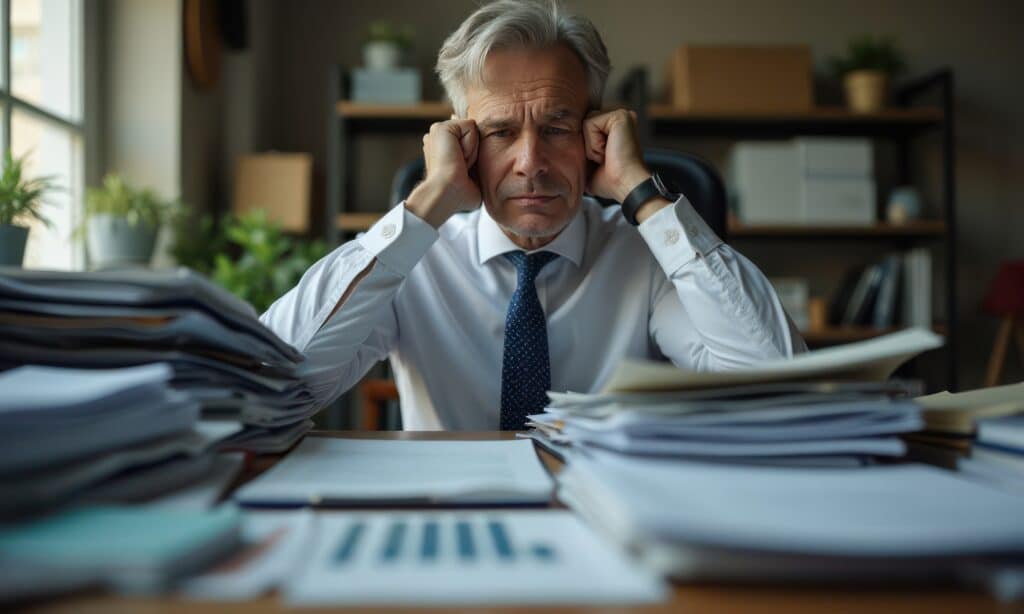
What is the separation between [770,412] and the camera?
587 mm

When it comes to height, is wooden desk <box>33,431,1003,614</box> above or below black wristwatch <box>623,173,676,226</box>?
below

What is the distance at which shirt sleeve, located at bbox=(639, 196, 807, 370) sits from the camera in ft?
3.69

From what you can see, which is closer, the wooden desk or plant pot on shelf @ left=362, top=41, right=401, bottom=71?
the wooden desk

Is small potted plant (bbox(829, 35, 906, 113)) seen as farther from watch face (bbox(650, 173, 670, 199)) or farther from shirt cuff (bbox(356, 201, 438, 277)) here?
shirt cuff (bbox(356, 201, 438, 277))

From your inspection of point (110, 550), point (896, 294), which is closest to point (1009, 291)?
point (896, 294)

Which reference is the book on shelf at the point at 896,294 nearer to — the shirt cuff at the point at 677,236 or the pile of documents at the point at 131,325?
the shirt cuff at the point at 677,236

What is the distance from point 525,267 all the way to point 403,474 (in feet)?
2.44

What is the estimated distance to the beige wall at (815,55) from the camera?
368 centimetres

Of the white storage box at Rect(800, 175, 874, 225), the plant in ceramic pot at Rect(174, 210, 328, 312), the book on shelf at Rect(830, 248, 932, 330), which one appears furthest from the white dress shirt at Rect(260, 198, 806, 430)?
the book on shelf at Rect(830, 248, 932, 330)

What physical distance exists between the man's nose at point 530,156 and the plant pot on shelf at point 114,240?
1353mm

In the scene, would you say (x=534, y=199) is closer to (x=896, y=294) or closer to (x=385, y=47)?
(x=385, y=47)

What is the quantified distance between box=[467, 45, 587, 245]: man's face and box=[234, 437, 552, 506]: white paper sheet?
600 millimetres

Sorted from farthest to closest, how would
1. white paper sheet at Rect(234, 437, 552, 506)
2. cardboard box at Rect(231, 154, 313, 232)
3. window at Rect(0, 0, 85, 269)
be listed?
cardboard box at Rect(231, 154, 313, 232) < window at Rect(0, 0, 85, 269) < white paper sheet at Rect(234, 437, 552, 506)

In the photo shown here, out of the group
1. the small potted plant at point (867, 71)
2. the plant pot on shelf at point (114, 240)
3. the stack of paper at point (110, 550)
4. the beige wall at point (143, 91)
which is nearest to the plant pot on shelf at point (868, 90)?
the small potted plant at point (867, 71)
